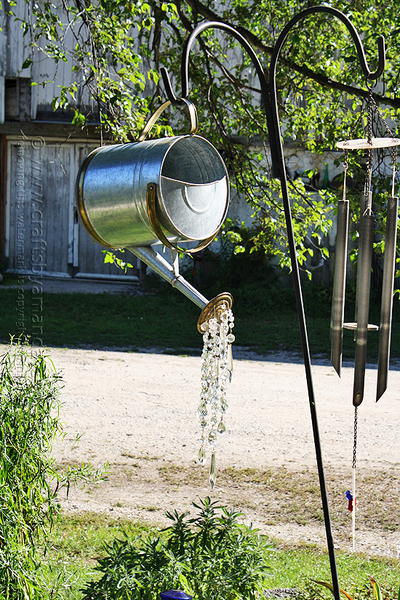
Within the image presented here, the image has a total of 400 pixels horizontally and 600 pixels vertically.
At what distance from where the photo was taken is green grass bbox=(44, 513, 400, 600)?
3.55m

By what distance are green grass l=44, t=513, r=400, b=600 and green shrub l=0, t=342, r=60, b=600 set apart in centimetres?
33

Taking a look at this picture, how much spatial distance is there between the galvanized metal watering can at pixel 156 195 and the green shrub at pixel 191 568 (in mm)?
782

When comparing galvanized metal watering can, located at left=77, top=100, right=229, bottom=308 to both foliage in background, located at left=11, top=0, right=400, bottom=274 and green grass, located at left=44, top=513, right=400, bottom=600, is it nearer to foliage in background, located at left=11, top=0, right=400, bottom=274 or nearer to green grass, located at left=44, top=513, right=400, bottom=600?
green grass, located at left=44, top=513, right=400, bottom=600

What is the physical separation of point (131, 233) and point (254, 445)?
11.5 feet

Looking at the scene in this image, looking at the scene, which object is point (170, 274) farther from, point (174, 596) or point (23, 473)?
point (23, 473)

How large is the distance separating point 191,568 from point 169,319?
26.5 feet

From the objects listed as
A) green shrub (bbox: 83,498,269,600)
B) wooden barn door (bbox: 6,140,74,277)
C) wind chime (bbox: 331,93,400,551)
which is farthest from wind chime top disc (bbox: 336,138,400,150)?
wooden barn door (bbox: 6,140,74,277)

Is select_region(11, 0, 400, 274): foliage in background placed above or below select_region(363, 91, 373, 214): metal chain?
above

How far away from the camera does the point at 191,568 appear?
2.62 meters

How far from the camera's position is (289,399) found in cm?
698

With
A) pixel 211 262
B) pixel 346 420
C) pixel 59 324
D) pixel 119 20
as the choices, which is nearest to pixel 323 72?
pixel 119 20

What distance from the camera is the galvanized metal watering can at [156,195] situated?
2.33m

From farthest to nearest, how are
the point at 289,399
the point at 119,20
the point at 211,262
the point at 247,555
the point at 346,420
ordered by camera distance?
the point at 211,262 → the point at 289,399 → the point at 346,420 → the point at 119,20 → the point at 247,555

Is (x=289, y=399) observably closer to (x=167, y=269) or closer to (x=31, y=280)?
(x=167, y=269)
